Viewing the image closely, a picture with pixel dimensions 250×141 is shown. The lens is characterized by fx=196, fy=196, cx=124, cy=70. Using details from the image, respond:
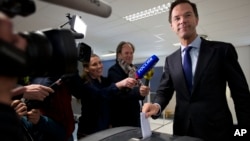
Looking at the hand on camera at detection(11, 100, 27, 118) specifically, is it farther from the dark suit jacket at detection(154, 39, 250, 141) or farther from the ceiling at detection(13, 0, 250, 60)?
the ceiling at detection(13, 0, 250, 60)

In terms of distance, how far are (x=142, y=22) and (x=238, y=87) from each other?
2920mm

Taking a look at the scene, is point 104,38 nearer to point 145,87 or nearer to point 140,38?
point 140,38

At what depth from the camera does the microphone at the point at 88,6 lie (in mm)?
373

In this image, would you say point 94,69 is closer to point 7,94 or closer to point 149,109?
point 149,109

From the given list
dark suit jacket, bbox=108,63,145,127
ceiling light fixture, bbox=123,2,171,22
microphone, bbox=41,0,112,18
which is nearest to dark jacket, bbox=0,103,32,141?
microphone, bbox=41,0,112,18

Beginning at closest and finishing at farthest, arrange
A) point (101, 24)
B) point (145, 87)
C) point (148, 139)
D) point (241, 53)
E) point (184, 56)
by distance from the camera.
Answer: point (148, 139) < point (184, 56) < point (145, 87) < point (101, 24) < point (241, 53)

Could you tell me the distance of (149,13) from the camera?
3.23 meters

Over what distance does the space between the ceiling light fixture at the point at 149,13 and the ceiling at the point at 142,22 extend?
0.12 metres

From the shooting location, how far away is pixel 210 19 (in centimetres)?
352

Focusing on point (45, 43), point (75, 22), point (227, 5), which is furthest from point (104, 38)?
point (45, 43)

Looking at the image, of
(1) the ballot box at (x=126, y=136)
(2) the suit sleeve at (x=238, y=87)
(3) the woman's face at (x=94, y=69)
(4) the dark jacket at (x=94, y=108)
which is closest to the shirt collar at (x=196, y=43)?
(2) the suit sleeve at (x=238, y=87)

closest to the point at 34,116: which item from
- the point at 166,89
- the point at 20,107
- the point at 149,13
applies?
the point at 20,107

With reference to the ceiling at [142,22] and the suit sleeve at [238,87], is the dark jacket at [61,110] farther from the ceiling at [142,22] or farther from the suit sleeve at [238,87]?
the ceiling at [142,22]

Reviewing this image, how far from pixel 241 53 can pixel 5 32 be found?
7.25 meters
